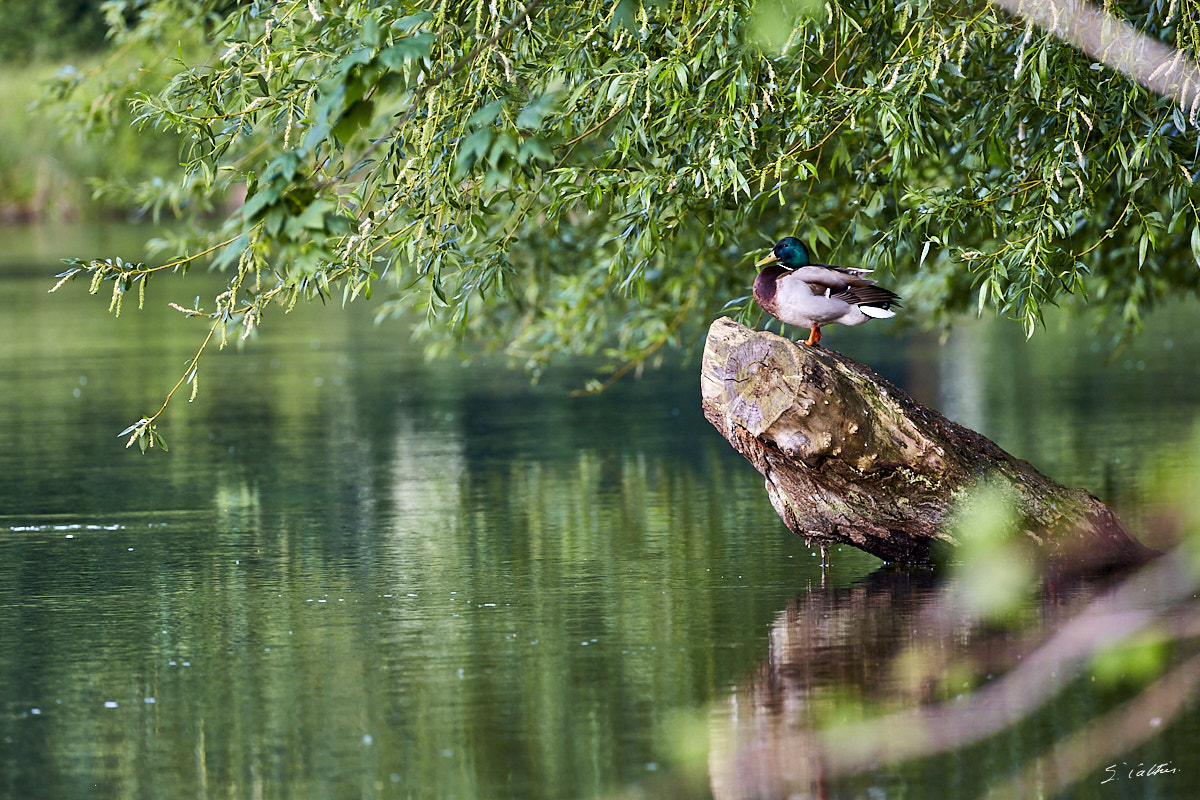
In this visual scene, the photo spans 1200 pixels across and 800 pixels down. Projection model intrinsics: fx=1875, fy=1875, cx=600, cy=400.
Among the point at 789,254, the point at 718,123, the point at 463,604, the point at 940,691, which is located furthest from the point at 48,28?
the point at 940,691

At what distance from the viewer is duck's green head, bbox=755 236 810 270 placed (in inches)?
416

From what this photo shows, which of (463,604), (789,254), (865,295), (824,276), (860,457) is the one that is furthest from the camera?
(789,254)

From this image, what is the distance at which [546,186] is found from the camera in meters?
10.7

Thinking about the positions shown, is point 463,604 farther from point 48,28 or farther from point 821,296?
point 48,28

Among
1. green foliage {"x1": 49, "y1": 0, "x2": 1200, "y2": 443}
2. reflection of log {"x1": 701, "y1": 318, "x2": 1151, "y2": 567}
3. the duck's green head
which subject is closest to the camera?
green foliage {"x1": 49, "y1": 0, "x2": 1200, "y2": 443}

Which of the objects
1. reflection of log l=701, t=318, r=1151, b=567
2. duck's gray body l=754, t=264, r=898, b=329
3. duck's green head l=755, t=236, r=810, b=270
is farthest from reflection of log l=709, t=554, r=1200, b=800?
duck's green head l=755, t=236, r=810, b=270

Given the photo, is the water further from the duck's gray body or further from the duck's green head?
the duck's green head

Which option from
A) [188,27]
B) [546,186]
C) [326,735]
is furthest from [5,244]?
[326,735]

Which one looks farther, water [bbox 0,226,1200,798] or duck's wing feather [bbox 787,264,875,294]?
duck's wing feather [bbox 787,264,875,294]

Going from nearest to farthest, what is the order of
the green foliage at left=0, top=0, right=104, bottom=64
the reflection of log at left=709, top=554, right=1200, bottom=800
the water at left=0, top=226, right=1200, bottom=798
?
1. the reflection of log at left=709, top=554, right=1200, bottom=800
2. the water at left=0, top=226, right=1200, bottom=798
3. the green foliage at left=0, top=0, right=104, bottom=64

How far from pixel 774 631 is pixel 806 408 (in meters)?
1.45

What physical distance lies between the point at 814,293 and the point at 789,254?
1.28 feet

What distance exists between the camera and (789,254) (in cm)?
1058

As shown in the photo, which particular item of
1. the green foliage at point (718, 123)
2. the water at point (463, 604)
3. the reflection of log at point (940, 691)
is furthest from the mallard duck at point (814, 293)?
the reflection of log at point (940, 691)
